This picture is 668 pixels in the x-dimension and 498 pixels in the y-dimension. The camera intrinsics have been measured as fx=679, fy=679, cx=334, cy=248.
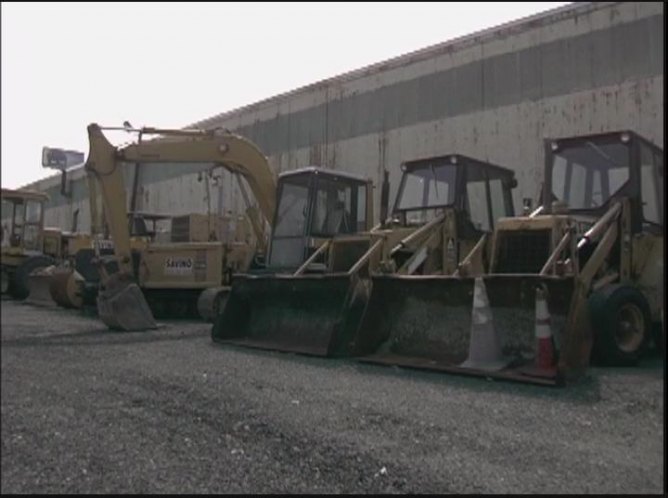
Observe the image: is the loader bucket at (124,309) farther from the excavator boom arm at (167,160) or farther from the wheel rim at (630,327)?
the wheel rim at (630,327)

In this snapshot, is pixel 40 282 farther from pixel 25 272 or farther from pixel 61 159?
pixel 61 159

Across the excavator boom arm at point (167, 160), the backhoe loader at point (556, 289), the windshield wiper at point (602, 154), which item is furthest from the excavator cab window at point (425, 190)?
the excavator boom arm at point (167, 160)

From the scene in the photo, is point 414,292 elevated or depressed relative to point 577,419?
elevated

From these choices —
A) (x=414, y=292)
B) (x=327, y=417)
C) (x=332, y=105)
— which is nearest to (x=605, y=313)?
(x=414, y=292)

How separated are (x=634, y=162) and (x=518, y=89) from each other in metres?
4.01

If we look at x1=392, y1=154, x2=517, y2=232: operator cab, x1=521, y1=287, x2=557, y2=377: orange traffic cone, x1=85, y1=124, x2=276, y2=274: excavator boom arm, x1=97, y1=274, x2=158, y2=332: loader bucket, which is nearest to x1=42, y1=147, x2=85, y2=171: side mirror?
x1=521, y1=287, x2=557, y2=377: orange traffic cone

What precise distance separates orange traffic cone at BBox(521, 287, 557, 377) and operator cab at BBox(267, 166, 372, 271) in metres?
3.90

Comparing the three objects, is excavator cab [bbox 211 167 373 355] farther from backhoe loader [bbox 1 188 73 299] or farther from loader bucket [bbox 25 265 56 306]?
loader bucket [bbox 25 265 56 306]

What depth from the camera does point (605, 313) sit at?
19.3 feet

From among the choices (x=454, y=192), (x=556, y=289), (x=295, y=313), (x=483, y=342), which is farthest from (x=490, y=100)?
(x=483, y=342)

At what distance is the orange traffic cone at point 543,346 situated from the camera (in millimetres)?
5172

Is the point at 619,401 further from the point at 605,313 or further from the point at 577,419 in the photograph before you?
the point at 605,313

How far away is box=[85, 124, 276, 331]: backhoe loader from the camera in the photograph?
866 centimetres

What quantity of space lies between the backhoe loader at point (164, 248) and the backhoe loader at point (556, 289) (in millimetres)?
3742
